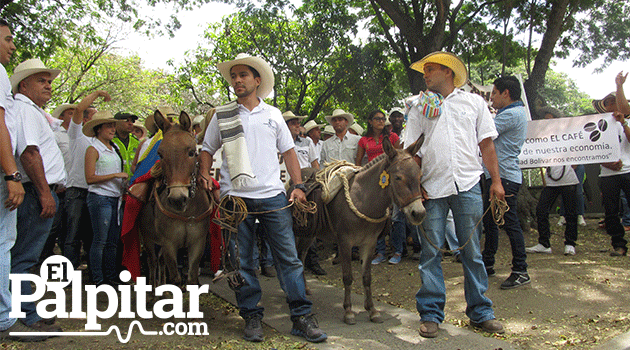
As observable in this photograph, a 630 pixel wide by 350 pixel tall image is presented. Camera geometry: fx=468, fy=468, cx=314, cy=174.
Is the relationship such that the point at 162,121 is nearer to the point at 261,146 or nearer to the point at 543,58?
the point at 261,146

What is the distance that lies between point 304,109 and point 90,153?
1739cm

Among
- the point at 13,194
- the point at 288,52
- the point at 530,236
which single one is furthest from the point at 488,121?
the point at 288,52

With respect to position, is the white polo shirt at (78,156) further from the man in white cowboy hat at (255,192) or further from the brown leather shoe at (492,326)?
the brown leather shoe at (492,326)

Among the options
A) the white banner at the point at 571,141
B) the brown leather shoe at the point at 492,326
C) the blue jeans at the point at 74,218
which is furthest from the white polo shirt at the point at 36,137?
the white banner at the point at 571,141

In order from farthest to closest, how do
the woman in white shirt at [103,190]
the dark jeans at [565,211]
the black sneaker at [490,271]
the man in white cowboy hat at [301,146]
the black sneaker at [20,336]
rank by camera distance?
the man in white cowboy hat at [301,146] < the dark jeans at [565,211] < the black sneaker at [490,271] < the woman in white shirt at [103,190] < the black sneaker at [20,336]

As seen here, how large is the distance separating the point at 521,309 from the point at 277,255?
2.72 metres

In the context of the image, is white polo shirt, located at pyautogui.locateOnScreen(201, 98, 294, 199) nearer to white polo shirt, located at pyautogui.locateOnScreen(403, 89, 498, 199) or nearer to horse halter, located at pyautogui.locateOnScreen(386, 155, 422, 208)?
horse halter, located at pyautogui.locateOnScreen(386, 155, 422, 208)

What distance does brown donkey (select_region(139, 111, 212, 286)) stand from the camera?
4.29 m

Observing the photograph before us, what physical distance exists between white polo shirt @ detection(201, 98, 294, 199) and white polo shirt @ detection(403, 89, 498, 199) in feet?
4.51

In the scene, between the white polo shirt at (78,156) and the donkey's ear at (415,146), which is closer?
the donkey's ear at (415,146)

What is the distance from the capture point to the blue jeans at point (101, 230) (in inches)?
234

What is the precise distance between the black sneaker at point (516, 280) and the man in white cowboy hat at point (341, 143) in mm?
3912

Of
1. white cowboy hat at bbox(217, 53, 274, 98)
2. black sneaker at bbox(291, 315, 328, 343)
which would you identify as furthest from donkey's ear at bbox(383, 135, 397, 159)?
black sneaker at bbox(291, 315, 328, 343)

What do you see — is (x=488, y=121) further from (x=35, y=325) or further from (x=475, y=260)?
(x=35, y=325)
